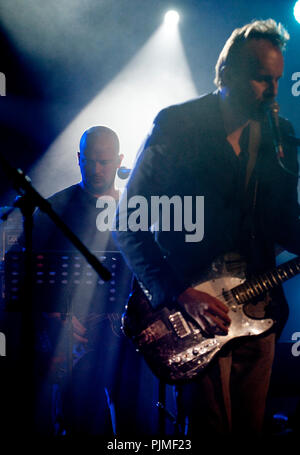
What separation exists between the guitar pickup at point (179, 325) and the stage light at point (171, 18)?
3.98 meters

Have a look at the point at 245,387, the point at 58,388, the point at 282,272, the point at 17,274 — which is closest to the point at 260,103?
the point at 282,272

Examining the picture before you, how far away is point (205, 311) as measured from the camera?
1662 mm

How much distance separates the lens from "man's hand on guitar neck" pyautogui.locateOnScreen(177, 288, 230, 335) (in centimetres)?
166

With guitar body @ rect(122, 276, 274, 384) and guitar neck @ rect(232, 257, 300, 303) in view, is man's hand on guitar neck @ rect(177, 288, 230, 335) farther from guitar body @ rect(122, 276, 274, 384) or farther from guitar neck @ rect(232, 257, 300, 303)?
guitar neck @ rect(232, 257, 300, 303)

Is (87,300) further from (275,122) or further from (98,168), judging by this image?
(98,168)

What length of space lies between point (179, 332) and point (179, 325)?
31 mm

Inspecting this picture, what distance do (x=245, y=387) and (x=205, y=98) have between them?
1368 mm

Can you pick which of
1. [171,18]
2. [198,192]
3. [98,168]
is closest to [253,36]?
[198,192]

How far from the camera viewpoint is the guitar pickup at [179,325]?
173cm

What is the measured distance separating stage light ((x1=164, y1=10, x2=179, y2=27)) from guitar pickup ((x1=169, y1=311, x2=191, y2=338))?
13.0 feet

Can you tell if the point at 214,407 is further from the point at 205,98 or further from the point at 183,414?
the point at 205,98

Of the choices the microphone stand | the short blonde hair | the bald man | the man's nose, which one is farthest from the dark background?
the microphone stand

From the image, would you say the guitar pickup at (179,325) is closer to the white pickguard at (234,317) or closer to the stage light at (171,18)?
the white pickguard at (234,317)

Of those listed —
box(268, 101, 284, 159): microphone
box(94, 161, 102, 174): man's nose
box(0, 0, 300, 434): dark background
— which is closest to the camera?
box(268, 101, 284, 159): microphone
